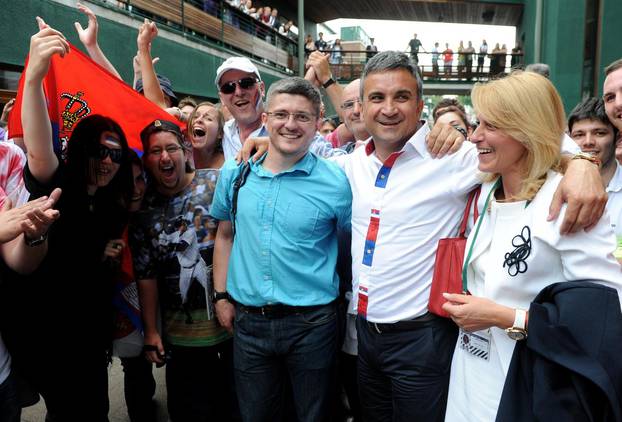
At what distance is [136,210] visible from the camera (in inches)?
107

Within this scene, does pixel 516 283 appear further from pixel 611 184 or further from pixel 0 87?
pixel 0 87

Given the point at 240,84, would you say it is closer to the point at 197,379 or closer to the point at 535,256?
the point at 197,379

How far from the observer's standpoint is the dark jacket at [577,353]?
1450 mm

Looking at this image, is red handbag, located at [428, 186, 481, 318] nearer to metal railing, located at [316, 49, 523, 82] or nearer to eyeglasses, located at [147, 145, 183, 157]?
eyeglasses, located at [147, 145, 183, 157]

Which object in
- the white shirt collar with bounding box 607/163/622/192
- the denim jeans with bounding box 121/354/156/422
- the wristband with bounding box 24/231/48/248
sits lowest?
the denim jeans with bounding box 121/354/156/422

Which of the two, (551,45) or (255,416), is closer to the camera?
(255,416)

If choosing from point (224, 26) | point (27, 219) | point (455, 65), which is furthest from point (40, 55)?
point (455, 65)

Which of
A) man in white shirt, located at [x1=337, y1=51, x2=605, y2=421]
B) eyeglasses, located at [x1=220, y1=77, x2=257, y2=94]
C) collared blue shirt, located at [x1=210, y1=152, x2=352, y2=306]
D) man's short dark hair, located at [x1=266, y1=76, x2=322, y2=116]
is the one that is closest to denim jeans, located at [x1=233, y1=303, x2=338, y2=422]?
collared blue shirt, located at [x1=210, y1=152, x2=352, y2=306]

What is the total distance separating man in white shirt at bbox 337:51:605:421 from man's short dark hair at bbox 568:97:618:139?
130cm

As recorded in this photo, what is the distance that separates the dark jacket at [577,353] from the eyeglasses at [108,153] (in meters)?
2.19

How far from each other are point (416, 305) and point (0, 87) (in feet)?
26.5

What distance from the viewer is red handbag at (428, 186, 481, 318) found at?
6.41ft

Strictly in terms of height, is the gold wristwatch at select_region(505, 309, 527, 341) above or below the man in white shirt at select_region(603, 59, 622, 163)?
below

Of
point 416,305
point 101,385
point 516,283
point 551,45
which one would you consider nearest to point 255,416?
point 101,385
